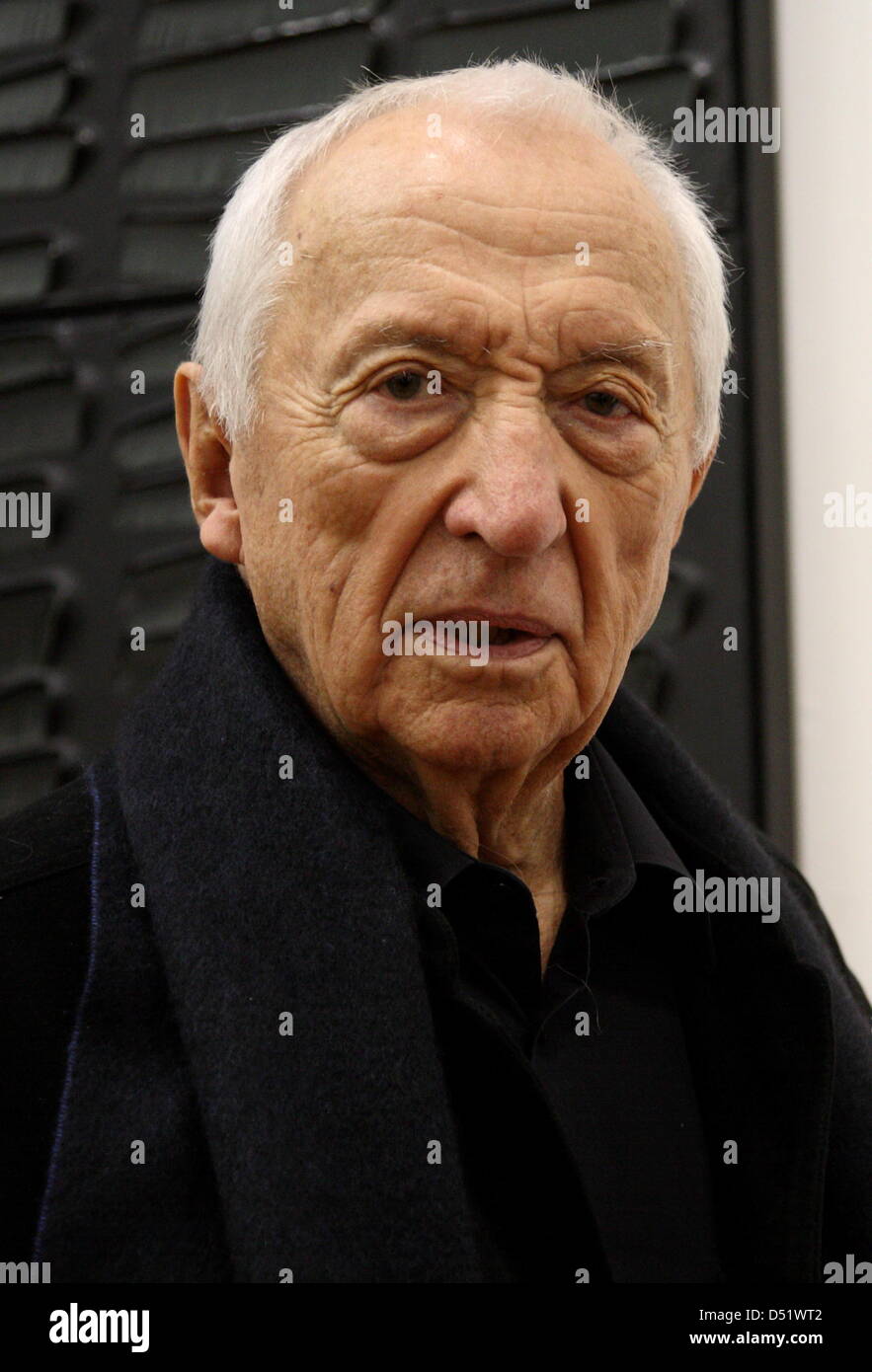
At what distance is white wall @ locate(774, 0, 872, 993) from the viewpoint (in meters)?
1.80

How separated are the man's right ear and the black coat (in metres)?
0.03

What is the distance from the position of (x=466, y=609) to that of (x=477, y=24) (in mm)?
1191

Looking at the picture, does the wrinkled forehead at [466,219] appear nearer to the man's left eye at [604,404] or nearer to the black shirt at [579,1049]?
the man's left eye at [604,404]

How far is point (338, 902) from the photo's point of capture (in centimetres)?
95

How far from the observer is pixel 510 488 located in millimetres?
991

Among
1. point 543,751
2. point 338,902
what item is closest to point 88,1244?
point 338,902

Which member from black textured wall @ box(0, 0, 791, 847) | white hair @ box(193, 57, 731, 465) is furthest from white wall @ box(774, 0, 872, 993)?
white hair @ box(193, 57, 731, 465)

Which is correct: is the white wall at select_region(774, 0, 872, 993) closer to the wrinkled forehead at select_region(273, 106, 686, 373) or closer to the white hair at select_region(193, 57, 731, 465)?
the white hair at select_region(193, 57, 731, 465)

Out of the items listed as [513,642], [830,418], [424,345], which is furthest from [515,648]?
[830,418]

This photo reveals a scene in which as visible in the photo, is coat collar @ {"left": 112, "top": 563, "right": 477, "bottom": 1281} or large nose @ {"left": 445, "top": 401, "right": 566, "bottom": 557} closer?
coat collar @ {"left": 112, "top": 563, "right": 477, "bottom": 1281}

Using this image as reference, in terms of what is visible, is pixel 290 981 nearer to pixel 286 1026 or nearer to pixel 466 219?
pixel 286 1026

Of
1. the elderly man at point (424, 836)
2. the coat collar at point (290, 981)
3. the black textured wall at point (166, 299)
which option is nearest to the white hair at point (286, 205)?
the elderly man at point (424, 836)

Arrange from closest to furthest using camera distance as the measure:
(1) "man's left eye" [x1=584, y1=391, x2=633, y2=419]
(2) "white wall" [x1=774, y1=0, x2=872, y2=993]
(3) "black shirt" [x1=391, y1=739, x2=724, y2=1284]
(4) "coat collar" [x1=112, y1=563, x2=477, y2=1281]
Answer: (4) "coat collar" [x1=112, y1=563, x2=477, y2=1281]
(3) "black shirt" [x1=391, y1=739, x2=724, y2=1284]
(1) "man's left eye" [x1=584, y1=391, x2=633, y2=419]
(2) "white wall" [x1=774, y1=0, x2=872, y2=993]

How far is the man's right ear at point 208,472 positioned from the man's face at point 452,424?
0.06 metres
